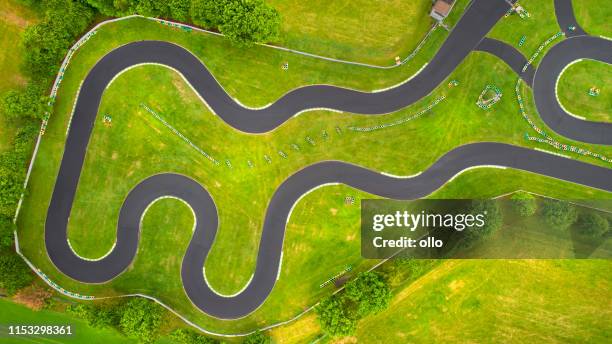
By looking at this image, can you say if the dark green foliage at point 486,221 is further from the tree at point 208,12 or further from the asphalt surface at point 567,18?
the tree at point 208,12

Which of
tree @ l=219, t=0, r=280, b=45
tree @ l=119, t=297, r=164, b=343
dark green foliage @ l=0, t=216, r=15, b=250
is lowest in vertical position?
tree @ l=119, t=297, r=164, b=343

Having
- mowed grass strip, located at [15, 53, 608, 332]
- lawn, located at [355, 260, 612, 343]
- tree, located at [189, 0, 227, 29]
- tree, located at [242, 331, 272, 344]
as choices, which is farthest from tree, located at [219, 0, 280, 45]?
lawn, located at [355, 260, 612, 343]

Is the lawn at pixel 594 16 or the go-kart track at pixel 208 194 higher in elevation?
the lawn at pixel 594 16

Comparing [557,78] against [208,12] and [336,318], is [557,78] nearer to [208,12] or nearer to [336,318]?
[336,318]

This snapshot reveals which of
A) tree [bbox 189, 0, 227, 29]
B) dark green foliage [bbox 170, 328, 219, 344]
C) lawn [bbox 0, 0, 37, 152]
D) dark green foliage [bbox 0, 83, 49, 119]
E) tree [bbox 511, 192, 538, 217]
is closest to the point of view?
tree [bbox 189, 0, 227, 29]

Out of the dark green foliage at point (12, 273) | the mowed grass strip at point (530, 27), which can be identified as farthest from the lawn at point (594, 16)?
the dark green foliage at point (12, 273)

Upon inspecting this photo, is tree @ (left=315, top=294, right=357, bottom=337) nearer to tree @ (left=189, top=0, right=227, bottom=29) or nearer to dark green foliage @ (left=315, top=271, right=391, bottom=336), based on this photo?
dark green foliage @ (left=315, top=271, right=391, bottom=336)
